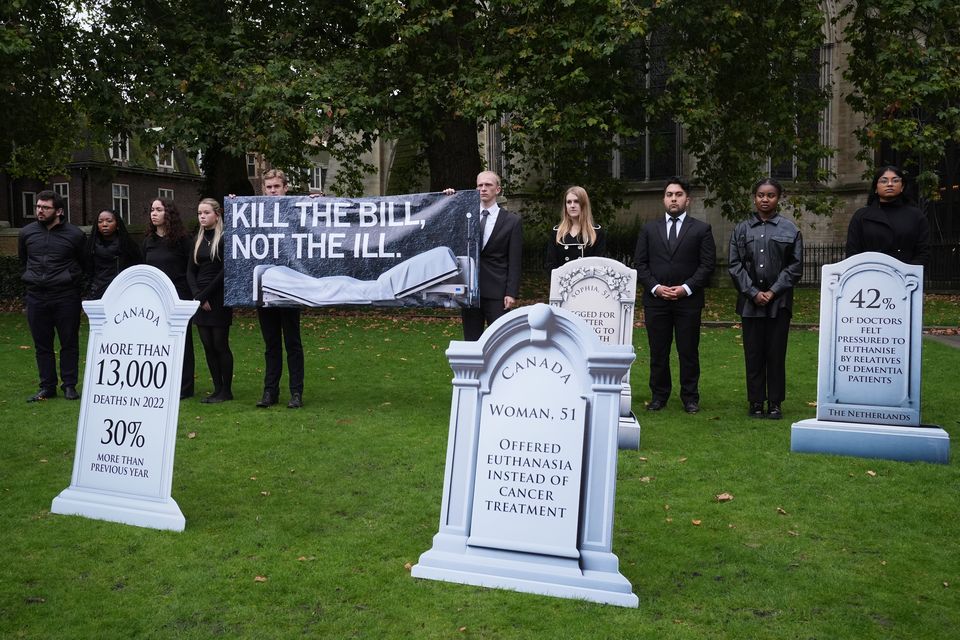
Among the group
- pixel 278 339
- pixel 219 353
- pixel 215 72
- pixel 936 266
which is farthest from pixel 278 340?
pixel 936 266

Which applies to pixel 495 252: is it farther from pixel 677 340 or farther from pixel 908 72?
pixel 908 72

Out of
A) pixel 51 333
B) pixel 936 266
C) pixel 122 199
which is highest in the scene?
pixel 122 199

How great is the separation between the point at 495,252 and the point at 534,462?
4.31 metres

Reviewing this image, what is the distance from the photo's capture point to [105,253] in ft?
32.9

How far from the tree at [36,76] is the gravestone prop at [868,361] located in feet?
51.2

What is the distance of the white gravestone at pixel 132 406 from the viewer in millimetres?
5492

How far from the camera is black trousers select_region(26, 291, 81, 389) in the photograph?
9.91 meters

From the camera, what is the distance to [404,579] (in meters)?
4.63

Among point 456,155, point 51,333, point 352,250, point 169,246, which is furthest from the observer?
point 456,155

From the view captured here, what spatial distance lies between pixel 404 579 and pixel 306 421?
4198 mm

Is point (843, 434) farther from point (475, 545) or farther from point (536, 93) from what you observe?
point (536, 93)

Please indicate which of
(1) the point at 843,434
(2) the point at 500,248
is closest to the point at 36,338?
(2) the point at 500,248

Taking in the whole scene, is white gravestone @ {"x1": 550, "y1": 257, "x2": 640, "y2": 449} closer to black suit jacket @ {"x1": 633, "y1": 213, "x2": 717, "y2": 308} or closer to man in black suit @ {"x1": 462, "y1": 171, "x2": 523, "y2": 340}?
black suit jacket @ {"x1": 633, "y1": 213, "x2": 717, "y2": 308}

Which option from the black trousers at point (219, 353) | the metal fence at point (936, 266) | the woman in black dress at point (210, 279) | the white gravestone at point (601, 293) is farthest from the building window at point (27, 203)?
the white gravestone at point (601, 293)
